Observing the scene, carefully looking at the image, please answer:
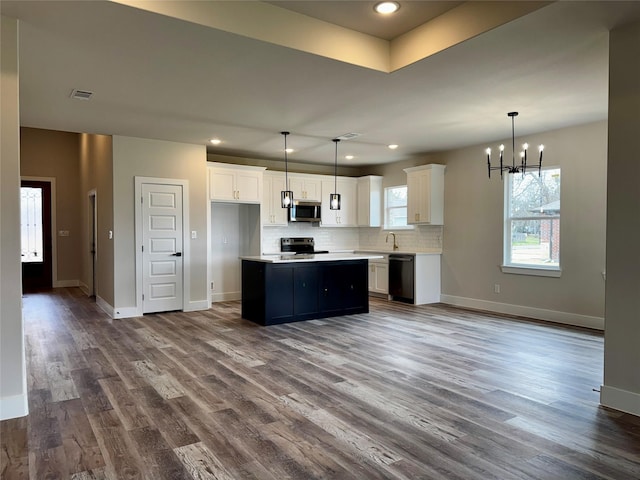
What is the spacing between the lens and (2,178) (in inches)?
117

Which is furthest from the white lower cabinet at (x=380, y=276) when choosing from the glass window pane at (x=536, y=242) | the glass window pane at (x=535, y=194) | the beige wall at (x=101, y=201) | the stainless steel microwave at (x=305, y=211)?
the beige wall at (x=101, y=201)

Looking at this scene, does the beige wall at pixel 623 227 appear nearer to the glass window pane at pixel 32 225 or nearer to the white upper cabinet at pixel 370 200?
the white upper cabinet at pixel 370 200

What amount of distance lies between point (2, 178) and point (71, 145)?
8.26 meters

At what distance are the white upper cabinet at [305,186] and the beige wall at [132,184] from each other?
2.00 metres

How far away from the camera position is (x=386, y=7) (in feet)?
10.5

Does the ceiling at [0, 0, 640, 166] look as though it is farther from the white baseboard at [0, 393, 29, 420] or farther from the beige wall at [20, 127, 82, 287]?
the beige wall at [20, 127, 82, 287]

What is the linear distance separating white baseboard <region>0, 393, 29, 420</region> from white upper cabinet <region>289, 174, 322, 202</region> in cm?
599

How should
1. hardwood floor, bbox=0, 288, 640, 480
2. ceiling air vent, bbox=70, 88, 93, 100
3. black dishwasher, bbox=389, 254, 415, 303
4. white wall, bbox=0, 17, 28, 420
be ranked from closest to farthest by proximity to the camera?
hardwood floor, bbox=0, 288, 640, 480 < white wall, bbox=0, 17, 28, 420 < ceiling air vent, bbox=70, 88, 93, 100 < black dishwasher, bbox=389, 254, 415, 303

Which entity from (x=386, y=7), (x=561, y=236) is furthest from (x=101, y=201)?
(x=561, y=236)

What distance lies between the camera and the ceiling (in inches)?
118

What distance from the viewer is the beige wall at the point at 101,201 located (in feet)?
21.8

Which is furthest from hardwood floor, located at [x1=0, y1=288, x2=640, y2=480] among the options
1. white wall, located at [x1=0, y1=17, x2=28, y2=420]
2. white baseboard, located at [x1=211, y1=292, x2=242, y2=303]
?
white baseboard, located at [x1=211, y1=292, x2=242, y2=303]

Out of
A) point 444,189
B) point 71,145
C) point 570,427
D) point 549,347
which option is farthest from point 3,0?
point 71,145

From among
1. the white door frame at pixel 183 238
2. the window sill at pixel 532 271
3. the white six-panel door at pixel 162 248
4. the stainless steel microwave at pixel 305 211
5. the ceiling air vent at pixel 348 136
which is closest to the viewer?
the window sill at pixel 532 271
